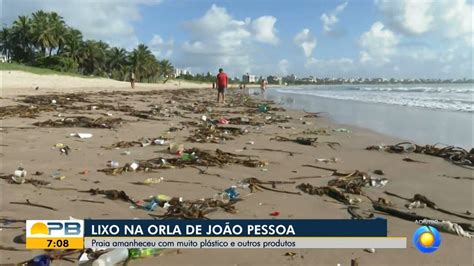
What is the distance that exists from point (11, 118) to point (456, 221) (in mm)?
9594

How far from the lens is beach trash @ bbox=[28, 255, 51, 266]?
264cm

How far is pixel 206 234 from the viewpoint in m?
3.21

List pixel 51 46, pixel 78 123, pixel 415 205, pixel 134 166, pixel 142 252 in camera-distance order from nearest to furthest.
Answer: pixel 142 252 < pixel 415 205 < pixel 134 166 < pixel 78 123 < pixel 51 46

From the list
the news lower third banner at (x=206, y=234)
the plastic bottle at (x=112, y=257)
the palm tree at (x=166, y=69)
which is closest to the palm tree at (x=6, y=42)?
the palm tree at (x=166, y=69)

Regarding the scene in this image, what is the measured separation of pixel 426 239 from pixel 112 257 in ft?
8.19

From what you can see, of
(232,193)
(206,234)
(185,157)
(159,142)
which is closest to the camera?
(206,234)

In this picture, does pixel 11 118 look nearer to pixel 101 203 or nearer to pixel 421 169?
pixel 101 203

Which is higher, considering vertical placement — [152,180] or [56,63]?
[56,63]

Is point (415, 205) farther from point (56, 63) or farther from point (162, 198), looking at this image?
point (56, 63)

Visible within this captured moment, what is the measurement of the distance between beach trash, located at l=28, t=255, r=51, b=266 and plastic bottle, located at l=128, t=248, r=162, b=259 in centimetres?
54

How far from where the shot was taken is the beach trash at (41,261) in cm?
264

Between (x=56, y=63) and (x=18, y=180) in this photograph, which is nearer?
(x=18, y=180)

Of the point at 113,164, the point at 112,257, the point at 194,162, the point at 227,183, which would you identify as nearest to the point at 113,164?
the point at 113,164

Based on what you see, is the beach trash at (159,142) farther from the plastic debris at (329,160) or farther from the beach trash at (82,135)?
the plastic debris at (329,160)
